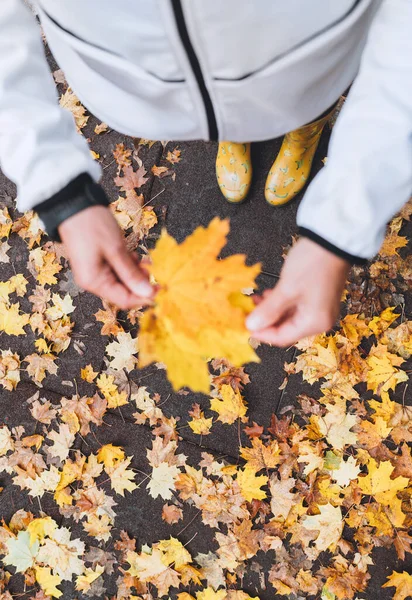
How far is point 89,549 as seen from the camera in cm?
272

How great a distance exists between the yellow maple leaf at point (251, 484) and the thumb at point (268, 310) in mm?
1542

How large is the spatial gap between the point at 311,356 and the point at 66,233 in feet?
5.55

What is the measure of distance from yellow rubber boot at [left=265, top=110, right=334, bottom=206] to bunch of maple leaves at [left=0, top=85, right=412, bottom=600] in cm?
58

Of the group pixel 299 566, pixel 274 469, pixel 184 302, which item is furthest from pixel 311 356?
pixel 184 302

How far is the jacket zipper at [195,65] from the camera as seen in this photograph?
1145mm

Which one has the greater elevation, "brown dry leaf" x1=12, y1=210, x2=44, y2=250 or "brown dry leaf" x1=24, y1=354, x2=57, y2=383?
"brown dry leaf" x1=12, y1=210, x2=44, y2=250

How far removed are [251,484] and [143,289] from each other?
167 cm

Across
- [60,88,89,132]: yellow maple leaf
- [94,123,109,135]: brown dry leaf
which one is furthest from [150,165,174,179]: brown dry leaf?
[60,88,89,132]: yellow maple leaf

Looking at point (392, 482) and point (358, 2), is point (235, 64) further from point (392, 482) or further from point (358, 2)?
point (392, 482)

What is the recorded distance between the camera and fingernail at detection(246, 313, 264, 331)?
134 centimetres

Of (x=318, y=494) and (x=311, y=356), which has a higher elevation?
(x=311, y=356)

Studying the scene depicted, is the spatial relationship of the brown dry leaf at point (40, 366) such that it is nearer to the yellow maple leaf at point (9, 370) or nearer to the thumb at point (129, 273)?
the yellow maple leaf at point (9, 370)

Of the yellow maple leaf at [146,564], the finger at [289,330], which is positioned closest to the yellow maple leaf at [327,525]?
the yellow maple leaf at [146,564]

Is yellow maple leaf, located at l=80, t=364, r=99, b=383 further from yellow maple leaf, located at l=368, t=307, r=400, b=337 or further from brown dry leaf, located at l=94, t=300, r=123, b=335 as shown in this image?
yellow maple leaf, located at l=368, t=307, r=400, b=337
